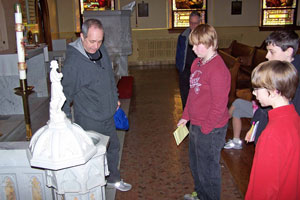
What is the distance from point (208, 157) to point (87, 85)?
1.10m

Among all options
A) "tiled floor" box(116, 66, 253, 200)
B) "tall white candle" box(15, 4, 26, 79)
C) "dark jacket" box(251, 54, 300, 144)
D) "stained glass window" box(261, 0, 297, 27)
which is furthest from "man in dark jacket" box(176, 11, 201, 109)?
"stained glass window" box(261, 0, 297, 27)

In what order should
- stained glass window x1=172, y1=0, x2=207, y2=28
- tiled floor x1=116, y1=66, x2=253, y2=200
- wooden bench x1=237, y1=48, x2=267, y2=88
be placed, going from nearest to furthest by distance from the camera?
tiled floor x1=116, y1=66, x2=253, y2=200 < wooden bench x1=237, y1=48, x2=267, y2=88 < stained glass window x1=172, y1=0, x2=207, y2=28

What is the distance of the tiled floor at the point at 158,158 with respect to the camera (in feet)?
10.3

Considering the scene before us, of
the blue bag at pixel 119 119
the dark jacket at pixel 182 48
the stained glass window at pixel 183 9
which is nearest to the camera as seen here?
the blue bag at pixel 119 119

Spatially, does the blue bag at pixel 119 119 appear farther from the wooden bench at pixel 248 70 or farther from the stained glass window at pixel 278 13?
the stained glass window at pixel 278 13

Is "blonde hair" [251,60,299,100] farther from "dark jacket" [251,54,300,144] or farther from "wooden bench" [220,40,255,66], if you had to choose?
"wooden bench" [220,40,255,66]

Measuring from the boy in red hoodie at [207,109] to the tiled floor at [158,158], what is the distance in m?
0.62

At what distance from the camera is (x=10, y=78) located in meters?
3.34

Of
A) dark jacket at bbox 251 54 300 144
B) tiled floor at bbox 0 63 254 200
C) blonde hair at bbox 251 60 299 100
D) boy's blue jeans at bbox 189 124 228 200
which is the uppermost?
blonde hair at bbox 251 60 299 100

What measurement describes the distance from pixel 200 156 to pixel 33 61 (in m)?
2.63

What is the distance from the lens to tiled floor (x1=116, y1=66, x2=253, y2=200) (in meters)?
3.15

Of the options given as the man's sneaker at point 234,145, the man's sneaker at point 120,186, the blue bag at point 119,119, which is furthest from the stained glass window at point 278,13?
the man's sneaker at point 120,186

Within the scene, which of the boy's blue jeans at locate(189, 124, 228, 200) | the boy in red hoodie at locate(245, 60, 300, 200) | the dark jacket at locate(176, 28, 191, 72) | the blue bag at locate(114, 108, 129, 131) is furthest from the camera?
the dark jacket at locate(176, 28, 191, 72)

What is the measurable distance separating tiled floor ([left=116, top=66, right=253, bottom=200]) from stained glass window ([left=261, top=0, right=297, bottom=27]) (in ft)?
22.6
